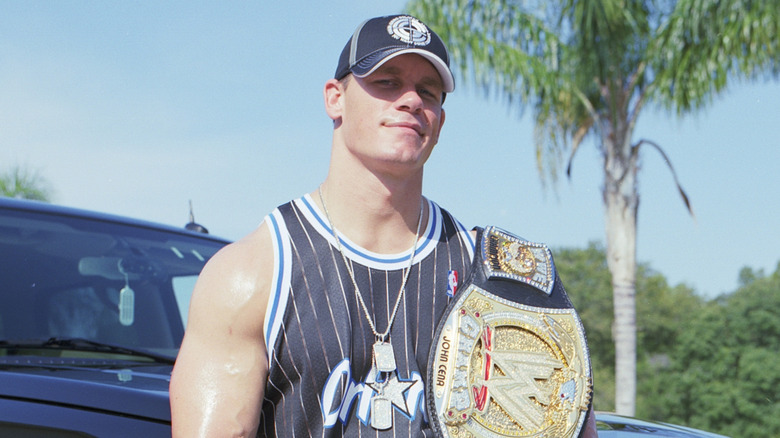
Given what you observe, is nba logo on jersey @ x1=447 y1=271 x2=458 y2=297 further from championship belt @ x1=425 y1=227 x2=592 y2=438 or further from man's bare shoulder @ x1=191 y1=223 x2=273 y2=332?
man's bare shoulder @ x1=191 y1=223 x2=273 y2=332

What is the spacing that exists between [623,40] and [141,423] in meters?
9.36

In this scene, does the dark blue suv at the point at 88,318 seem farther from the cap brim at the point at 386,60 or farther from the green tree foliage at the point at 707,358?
the green tree foliage at the point at 707,358

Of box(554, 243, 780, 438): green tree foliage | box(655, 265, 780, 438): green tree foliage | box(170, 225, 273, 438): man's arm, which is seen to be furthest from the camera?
box(554, 243, 780, 438): green tree foliage

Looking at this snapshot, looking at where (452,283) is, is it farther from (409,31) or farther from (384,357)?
(409,31)

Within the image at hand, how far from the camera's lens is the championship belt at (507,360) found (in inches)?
68.6

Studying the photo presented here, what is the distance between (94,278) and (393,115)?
1.65 metres

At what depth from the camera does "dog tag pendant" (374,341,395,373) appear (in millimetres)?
1750

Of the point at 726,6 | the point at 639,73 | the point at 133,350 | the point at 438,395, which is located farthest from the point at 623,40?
the point at 438,395

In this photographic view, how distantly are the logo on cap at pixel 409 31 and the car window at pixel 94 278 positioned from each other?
1557mm

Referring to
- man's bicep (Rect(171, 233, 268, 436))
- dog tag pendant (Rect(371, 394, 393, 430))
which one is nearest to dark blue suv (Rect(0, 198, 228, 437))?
man's bicep (Rect(171, 233, 268, 436))

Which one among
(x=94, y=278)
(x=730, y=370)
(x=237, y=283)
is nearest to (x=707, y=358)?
(x=730, y=370)

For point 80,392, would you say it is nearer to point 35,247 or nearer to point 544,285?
point 35,247

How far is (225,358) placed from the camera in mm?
1699

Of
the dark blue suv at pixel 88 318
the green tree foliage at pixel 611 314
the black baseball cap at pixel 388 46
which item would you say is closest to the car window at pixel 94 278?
the dark blue suv at pixel 88 318
